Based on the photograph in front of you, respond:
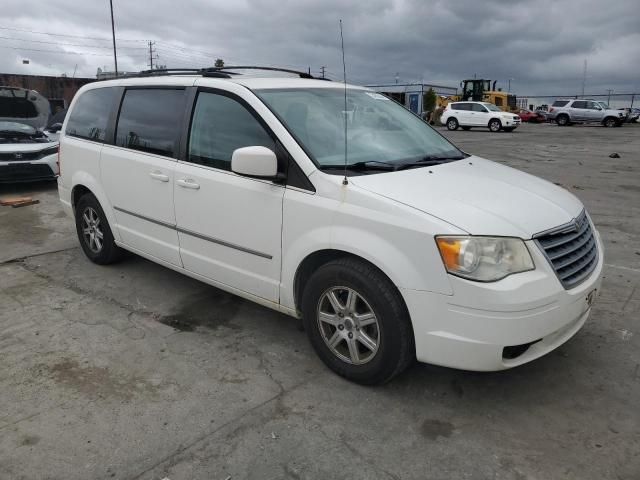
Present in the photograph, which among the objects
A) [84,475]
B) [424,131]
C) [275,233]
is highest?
[424,131]

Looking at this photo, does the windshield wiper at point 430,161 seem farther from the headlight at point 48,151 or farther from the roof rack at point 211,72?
the headlight at point 48,151

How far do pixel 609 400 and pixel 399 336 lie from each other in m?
1.28

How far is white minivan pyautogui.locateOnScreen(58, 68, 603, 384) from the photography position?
103 inches

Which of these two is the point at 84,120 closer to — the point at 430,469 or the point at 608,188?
the point at 430,469

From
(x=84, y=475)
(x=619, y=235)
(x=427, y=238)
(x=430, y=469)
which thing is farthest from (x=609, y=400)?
(x=619, y=235)

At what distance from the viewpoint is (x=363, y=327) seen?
9.82 ft

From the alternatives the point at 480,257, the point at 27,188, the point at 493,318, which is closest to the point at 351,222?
the point at 480,257

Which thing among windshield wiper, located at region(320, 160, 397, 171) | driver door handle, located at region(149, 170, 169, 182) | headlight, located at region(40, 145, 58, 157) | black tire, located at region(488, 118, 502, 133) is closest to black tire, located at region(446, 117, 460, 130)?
black tire, located at region(488, 118, 502, 133)

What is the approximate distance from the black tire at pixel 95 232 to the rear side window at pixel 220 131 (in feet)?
5.34

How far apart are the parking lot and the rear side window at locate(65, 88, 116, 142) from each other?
1.52 m

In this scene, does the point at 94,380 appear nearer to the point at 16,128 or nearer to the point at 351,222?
the point at 351,222

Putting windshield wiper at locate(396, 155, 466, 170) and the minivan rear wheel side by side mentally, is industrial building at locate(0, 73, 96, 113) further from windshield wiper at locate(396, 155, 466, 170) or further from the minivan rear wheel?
windshield wiper at locate(396, 155, 466, 170)

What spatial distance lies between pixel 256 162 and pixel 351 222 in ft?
2.21

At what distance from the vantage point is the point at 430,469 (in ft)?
8.00
